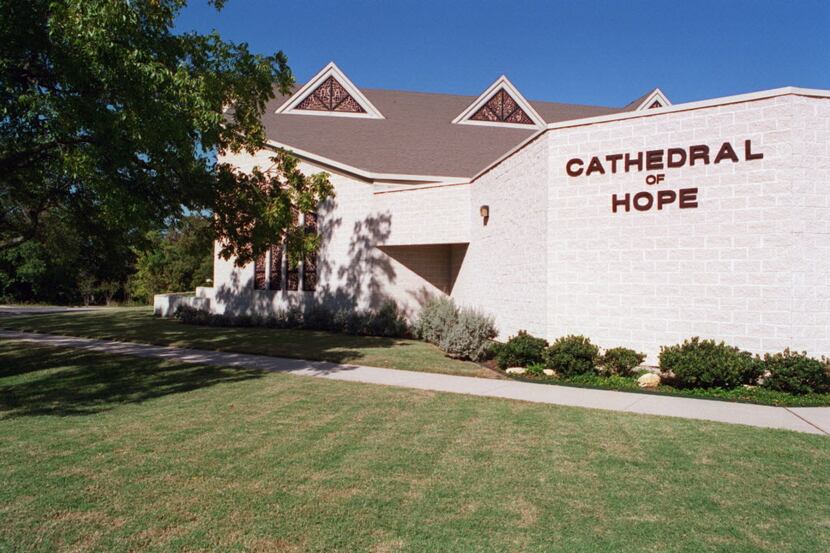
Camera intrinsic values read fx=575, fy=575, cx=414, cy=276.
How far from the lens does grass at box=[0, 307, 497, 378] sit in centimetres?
1305

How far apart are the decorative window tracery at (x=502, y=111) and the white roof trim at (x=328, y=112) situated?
4.66 metres

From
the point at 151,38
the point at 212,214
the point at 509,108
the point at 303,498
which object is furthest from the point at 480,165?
the point at 303,498

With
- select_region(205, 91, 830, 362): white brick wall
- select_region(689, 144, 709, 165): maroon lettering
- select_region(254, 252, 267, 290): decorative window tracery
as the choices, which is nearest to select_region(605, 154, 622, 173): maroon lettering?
select_region(205, 91, 830, 362): white brick wall

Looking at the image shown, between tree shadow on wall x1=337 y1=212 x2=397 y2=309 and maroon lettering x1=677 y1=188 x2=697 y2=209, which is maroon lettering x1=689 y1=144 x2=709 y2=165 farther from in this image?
tree shadow on wall x1=337 y1=212 x2=397 y2=309

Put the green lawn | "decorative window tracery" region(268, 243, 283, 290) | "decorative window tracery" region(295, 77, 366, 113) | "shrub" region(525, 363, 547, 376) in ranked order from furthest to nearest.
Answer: "decorative window tracery" region(295, 77, 366, 113), "decorative window tracery" region(268, 243, 283, 290), "shrub" region(525, 363, 547, 376), the green lawn

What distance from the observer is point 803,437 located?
22.8 ft

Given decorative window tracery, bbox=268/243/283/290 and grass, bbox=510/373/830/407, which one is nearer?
grass, bbox=510/373/830/407

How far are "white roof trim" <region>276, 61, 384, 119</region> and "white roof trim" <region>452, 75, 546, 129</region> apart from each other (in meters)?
3.77

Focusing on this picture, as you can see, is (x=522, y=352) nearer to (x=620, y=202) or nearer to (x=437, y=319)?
(x=620, y=202)

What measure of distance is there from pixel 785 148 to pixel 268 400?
9.70 m

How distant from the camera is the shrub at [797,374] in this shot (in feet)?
29.9

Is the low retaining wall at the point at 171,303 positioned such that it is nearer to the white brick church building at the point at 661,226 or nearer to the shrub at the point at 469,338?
the white brick church building at the point at 661,226

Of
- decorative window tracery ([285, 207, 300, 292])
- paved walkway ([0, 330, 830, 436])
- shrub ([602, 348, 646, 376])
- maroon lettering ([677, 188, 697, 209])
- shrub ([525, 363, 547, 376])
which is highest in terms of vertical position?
maroon lettering ([677, 188, 697, 209])

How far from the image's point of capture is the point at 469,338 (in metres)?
13.4
